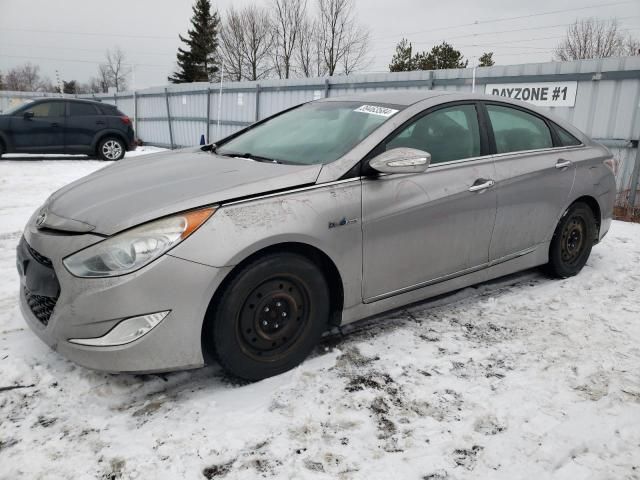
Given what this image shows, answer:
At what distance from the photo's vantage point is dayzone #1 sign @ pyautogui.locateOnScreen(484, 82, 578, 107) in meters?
8.03

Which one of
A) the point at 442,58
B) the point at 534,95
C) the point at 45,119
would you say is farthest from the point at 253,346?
the point at 442,58

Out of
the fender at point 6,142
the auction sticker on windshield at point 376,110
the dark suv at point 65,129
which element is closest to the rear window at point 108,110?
the dark suv at point 65,129

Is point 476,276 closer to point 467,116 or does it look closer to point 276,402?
point 467,116

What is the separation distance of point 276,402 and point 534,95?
790cm

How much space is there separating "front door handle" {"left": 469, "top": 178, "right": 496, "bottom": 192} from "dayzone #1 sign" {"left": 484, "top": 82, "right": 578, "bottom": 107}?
207 inches

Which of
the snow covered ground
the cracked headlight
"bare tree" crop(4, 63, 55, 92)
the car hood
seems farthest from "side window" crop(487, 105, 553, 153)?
"bare tree" crop(4, 63, 55, 92)

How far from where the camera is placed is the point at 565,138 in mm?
4027

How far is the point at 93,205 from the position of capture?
243 centimetres

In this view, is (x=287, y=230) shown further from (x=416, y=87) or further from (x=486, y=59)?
(x=486, y=59)

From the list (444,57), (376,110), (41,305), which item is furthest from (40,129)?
(444,57)

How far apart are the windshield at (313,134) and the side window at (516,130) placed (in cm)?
90

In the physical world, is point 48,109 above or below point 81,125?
above

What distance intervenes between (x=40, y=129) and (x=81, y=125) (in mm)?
918

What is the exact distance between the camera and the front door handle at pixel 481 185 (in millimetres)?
3182
